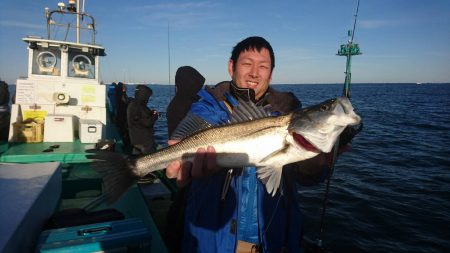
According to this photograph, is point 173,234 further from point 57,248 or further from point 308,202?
point 308,202

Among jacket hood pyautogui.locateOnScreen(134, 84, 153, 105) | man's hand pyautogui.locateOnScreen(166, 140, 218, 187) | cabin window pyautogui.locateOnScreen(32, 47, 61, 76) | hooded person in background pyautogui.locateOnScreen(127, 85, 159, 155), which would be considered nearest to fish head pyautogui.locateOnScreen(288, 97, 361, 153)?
man's hand pyautogui.locateOnScreen(166, 140, 218, 187)

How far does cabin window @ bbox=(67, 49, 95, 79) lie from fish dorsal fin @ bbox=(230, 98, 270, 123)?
33.5ft

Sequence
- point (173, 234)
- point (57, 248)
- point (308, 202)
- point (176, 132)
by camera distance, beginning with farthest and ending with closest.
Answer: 1. point (308, 202)
2. point (173, 234)
3. point (176, 132)
4. point (57, 248)

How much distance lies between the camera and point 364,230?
32.1 ft

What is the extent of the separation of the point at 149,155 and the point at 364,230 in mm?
9063

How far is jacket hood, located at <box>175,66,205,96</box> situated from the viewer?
6.60 m

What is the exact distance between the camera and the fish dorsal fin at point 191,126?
3670 millimetres

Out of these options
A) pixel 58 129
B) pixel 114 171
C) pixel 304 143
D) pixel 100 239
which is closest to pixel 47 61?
pixel 58 129

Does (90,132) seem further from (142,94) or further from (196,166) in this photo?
(196,166)

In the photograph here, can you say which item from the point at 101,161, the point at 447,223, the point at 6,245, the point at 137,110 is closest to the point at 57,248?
the point at 6,245

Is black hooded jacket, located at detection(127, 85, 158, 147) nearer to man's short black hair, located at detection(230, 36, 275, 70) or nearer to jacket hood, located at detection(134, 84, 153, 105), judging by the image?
jacket hood, located at detection(134, 84, 153, 105)

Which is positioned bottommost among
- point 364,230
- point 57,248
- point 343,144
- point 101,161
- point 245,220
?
point 364,230

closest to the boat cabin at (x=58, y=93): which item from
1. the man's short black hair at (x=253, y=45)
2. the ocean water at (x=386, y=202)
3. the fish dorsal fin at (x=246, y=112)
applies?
the man's short black hair at (x=253, y=45)

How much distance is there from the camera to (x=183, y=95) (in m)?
6.54
